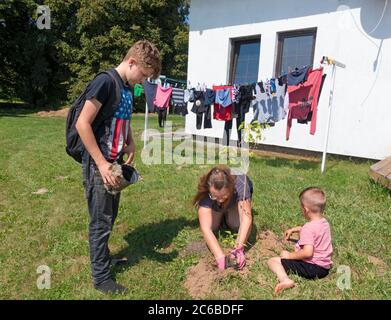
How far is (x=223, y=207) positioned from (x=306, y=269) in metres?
0.96

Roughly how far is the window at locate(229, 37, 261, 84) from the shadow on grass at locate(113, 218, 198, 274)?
562 cm

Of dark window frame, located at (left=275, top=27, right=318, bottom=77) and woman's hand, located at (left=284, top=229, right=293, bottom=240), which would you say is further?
dark window frame, located at (left=275, top=27, right=318, bottom=77)

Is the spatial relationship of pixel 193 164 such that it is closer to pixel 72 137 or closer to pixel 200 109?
pixel 200 109

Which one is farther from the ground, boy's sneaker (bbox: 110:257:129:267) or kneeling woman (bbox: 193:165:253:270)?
kneeling woman (bbox: 193:165:253:270)

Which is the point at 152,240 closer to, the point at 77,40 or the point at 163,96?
the point at 163,96

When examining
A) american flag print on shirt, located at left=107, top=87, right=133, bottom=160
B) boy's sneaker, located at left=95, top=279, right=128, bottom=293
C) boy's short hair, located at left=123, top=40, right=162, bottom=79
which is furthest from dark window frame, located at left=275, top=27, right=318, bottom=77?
boy's sneaker, located at left=95, top=279, right=128, bottom=293

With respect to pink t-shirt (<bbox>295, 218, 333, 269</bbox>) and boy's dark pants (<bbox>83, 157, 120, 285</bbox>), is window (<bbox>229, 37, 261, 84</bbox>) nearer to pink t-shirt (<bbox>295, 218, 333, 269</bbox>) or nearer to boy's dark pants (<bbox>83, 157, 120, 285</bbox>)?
pink t-shirt (<bbox>295, 218, 333, 269</bbox>)

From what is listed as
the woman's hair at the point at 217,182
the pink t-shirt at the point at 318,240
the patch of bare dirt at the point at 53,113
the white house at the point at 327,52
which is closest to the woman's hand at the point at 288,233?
→ the pink t-shirt at the point at 318,240

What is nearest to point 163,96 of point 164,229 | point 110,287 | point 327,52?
point 327,52

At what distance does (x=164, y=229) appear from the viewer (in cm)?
395

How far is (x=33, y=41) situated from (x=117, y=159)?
78.5 ft

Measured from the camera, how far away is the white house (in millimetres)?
6781
